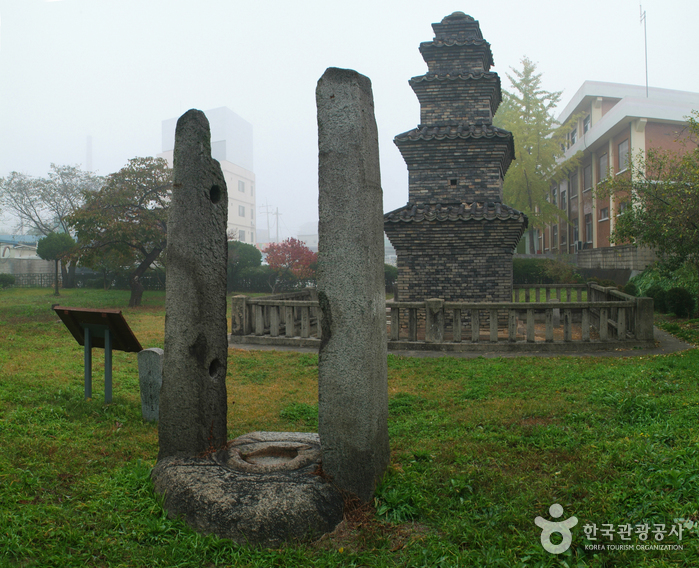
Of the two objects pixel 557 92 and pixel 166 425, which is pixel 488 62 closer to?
pixel 166 425

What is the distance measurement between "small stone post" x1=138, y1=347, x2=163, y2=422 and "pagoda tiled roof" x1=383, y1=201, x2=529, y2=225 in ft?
25.6

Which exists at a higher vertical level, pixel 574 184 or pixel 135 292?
pixel 574 184

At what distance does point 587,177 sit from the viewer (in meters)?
33.6

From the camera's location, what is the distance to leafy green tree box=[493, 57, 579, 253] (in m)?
31.6

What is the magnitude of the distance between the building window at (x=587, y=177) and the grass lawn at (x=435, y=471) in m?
27.9

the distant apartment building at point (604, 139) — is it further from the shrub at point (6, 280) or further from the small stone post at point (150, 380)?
the shrub at point (6, 280)

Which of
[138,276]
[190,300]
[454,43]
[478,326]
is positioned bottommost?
[478,326]

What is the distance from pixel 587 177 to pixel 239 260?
22.3 meters

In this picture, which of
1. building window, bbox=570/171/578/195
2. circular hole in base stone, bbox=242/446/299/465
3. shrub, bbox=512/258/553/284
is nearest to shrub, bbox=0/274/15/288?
shrub, bbox=512/258/553/284

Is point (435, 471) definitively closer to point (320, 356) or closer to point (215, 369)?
point (320, 356)

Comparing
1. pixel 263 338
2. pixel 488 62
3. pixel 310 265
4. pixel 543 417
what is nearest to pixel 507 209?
pixel 488 62

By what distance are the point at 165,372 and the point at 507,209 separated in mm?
9996

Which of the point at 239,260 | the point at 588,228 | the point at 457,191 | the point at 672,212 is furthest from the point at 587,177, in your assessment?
the point at 457,191

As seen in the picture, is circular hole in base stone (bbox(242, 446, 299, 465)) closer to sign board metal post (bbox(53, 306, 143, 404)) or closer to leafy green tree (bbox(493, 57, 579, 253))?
sign board metal post (bbox(53, 306, 143, 404))
